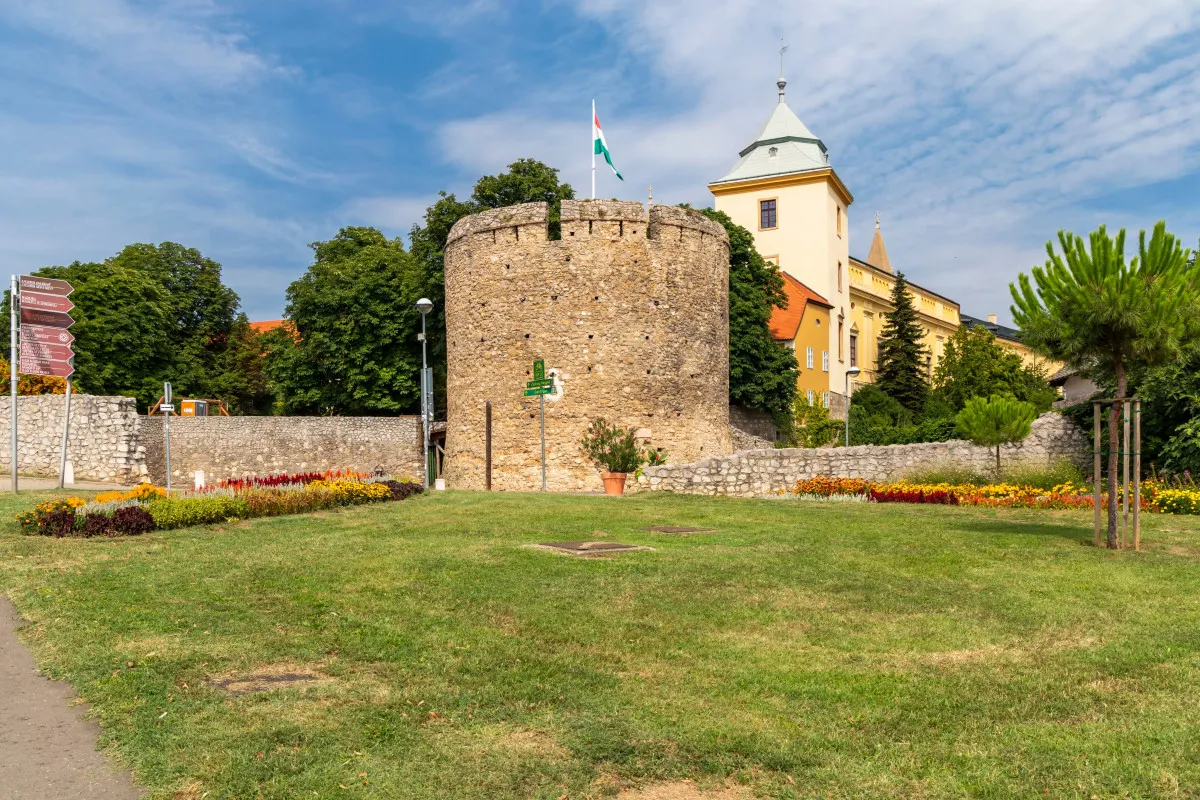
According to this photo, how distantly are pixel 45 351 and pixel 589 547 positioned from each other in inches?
541

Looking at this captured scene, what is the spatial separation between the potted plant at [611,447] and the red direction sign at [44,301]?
12273mm

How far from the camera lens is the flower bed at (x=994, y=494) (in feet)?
53.1

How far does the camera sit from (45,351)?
59.3 feet

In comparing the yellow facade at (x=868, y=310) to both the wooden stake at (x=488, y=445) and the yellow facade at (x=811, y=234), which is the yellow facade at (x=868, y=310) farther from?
the wooden stake at (x=488, y=445)

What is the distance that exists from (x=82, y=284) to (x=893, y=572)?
128 ft

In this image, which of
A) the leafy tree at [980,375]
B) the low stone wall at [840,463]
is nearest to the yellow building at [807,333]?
the leafy tree at [980,375]

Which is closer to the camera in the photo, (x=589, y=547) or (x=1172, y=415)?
(x=589, y=547)

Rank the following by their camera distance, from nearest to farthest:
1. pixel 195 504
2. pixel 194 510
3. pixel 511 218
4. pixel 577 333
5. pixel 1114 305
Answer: pixel 1114 305 → pixel 194 510 → pixel 195 504 → pixel 577 333 → pixel 511 218

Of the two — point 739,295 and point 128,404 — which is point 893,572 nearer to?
point 128,404

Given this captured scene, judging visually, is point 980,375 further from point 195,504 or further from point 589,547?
point 195,504

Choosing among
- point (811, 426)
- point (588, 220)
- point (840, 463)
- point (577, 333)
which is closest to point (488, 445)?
point (577, 333)

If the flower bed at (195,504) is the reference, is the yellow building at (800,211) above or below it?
above

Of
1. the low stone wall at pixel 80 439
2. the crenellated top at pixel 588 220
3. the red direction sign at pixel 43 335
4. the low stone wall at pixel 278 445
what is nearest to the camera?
the red direction sign at pixel 43 335

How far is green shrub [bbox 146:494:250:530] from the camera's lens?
41.4 ft
